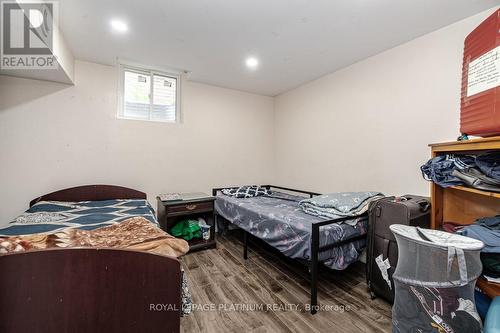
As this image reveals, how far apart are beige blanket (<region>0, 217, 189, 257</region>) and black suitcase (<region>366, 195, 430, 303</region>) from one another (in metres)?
1.57

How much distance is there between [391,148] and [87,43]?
332cm

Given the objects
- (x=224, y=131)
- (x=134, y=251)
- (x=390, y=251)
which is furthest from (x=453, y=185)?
(x=224, y=131)

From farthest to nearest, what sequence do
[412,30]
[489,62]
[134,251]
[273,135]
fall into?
1. [273,135]
2. [412,30]
3. [489,62]
4. [134,251]

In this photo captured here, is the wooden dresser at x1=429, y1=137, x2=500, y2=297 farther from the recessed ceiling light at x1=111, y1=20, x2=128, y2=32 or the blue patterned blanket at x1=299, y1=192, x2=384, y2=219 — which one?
the recessed ceiling light at x1=111, y1=20, x2=128, y2=32

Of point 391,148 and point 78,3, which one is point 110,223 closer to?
point 78,3

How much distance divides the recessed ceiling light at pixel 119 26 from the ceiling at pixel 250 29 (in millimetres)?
42

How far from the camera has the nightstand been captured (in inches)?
101

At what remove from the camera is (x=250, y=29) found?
1912mm

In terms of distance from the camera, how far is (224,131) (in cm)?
348

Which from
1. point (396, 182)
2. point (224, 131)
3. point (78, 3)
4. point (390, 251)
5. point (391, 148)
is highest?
point (78, 3)

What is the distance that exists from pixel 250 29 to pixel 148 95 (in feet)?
5.84

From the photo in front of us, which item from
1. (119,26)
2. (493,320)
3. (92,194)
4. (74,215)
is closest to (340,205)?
(493,320)

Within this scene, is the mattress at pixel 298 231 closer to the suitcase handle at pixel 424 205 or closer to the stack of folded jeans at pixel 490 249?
the suitcase handle at pixel 424 205

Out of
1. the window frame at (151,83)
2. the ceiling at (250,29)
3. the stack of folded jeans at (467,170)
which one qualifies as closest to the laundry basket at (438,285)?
the stack of folded jeans at (467,170)
